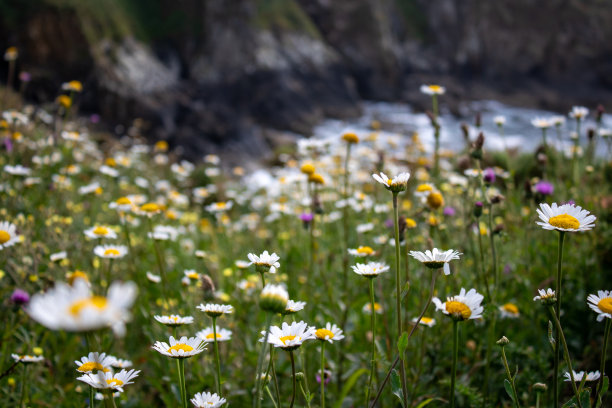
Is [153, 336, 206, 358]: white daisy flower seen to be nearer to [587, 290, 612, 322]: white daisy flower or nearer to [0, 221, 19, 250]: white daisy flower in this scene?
[0, 221, 19, 250]: white daisy flower

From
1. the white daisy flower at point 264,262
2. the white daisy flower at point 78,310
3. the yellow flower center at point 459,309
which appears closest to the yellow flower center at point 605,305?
the yellow flower center at point 459,309

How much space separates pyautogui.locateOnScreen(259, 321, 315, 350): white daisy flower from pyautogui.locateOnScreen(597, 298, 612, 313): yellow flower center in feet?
2.01

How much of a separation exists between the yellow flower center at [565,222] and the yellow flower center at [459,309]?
0.92ft

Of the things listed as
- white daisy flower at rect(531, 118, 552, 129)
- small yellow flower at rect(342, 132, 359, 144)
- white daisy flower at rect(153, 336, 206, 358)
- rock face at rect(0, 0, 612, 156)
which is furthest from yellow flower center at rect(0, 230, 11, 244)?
rock face at rect(0, 0, 612, 156)

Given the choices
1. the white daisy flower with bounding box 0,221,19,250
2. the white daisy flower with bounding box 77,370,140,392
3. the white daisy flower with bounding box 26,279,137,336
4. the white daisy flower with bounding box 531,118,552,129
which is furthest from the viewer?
the white daisy flower with bounding box 531,118,552,129

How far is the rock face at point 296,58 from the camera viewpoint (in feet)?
61.6

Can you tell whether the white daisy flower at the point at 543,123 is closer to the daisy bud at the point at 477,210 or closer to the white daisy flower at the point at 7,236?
the daisy bud at the point at 477,210

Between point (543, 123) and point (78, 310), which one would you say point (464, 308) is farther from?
point (543, 123)

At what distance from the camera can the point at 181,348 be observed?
1020 millimetres

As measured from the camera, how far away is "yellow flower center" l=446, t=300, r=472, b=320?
101 cm

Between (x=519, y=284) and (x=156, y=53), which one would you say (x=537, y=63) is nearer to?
(x=156, y=53)

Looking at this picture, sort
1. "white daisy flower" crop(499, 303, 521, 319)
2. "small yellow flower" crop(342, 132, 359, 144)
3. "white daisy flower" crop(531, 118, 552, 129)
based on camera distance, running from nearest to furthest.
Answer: "white daisy flower" crop(499, 303, 521, 319) < "small yellow flower" crop(342, 132, 359, 144) < "white daisy flower" crop(531, 118, 552, 129)

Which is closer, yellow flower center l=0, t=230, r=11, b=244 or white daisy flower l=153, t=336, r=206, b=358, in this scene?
white daisy flower l=153, t=336, r=206, b=358

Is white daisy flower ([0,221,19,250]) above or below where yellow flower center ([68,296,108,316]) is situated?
below
